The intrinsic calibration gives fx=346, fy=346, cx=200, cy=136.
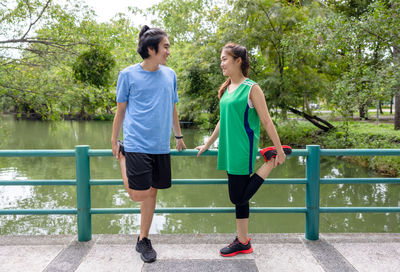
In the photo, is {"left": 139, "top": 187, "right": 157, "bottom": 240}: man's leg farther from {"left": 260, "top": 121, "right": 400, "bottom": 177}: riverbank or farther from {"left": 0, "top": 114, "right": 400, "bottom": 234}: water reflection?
{"left": 260, "top": 121, "right": 400, "bottom": 177}: riverbank

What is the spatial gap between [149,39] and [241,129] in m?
0.99

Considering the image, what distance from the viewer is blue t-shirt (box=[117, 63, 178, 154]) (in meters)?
2.70

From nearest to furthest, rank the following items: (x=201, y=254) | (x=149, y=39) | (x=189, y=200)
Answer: (x=149, y=39), (x=201, y=254), (x=189, y=200)

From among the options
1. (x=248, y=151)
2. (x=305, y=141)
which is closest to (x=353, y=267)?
(x=248, y=151)

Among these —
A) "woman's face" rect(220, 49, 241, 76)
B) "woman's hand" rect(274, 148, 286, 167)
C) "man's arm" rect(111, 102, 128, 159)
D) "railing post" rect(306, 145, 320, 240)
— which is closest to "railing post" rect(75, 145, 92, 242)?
"man's arm" rect(111, 102, 128, 159)

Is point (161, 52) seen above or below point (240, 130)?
A: above

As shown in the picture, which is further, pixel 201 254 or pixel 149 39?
pixel 201 254

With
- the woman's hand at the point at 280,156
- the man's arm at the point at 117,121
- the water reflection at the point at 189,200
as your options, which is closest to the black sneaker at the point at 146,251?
the man's arm at the point at 117,121

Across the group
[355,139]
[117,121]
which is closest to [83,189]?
[117,121]

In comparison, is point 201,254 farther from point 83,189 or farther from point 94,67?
point 94,67

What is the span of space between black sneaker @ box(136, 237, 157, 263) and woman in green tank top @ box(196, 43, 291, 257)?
1.89 ft

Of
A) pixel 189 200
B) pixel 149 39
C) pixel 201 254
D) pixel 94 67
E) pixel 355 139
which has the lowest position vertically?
pixel 189 200

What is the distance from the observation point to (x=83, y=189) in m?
3.19

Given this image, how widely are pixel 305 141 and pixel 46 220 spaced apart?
42.1ft
